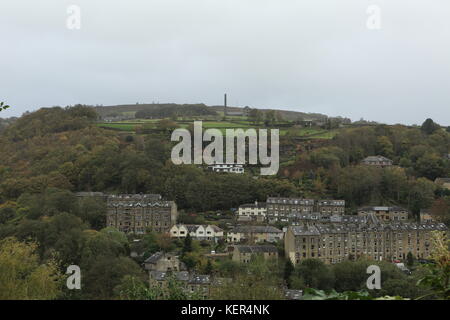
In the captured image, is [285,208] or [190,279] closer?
[190,279]

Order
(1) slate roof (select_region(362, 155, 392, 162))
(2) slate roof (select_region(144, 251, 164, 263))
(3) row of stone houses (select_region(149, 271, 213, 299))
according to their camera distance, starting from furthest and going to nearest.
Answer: (1) slate roof (select_region(362, 155, 392, 162)) < (2) slate roof (select_region(144, 251, 164, 263)) < (3) row of stone houses (select_region(149, 271, 213, 299))

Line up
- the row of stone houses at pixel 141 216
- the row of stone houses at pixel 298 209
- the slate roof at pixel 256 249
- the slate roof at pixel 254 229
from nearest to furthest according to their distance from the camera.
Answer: the slate roof at pixel 256 249
the slate roof at pixel 254 229
the row of stone houses at pixel 141 216
the row of stone houses at pixel 298 209

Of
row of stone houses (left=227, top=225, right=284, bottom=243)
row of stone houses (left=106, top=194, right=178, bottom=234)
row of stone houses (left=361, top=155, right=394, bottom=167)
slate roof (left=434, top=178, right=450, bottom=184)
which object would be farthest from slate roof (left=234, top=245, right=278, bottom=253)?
slate roof (left=434, top=178, right=450, bottom=184)

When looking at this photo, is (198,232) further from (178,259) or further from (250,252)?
(250,252)

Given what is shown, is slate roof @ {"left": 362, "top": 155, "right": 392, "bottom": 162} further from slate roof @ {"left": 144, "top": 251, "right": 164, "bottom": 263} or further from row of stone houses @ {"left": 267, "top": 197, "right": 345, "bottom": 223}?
slate roof @ {"left": 144, "top": 251, "right": 164, "bottom": 263}

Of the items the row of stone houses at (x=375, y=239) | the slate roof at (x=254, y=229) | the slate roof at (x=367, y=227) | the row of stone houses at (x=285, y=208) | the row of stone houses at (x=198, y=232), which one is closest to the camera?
the slate roof at (x=367, y=227)

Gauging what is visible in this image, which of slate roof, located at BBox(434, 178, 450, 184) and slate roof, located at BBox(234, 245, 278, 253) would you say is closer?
slate roof, located at BBox(234, 245, 278, 253)

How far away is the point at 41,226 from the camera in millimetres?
42250

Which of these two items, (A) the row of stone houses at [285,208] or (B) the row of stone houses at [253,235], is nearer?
(B) the row of stone houses at [253,235]

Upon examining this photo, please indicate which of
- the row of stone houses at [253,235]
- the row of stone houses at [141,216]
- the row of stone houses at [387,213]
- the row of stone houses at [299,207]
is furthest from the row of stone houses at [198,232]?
the row of stone houses at [387,213]

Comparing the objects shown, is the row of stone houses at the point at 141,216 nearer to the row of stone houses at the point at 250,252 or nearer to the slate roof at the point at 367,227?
the row of stone houses at the point at 250,252

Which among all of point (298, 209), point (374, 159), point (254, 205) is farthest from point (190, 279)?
point (374, 159)

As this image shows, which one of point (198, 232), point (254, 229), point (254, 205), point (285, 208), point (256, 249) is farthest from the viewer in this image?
point (254, 205)
